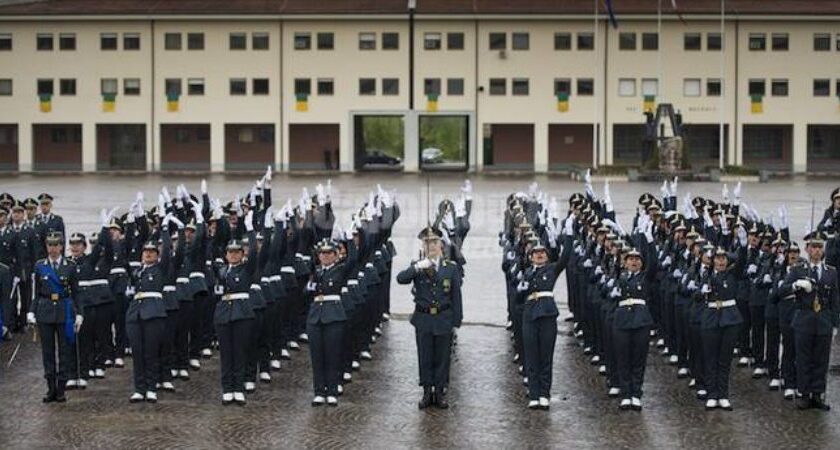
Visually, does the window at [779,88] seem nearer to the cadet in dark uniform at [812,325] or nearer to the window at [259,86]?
the window at [259,86]

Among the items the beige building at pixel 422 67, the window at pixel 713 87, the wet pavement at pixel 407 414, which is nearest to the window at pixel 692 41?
the beige building at pixel 422 67

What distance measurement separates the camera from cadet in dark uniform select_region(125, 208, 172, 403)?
14391mm

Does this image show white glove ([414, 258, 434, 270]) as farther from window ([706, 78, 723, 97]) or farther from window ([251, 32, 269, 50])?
window ([706, 78, 723, 97])

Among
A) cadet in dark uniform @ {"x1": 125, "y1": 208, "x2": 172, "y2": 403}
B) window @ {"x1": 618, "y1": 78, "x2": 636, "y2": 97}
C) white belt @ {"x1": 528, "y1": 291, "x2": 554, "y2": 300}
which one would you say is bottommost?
cadet in dark uniform @ {"x1": 125, "y1": 208, "x2": 172, "y2": 403}

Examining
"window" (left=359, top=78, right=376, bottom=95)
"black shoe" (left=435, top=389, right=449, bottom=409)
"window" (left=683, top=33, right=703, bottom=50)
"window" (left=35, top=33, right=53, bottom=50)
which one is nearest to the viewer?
"black shoe" (left=435, top=389, right=449, bottom=409)

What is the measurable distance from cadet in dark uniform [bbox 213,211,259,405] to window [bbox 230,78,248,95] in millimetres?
55858

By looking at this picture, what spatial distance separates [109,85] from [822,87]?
110 ft

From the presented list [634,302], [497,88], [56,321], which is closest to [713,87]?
[497,88]

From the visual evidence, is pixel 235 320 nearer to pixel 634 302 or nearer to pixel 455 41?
pixel 634 302

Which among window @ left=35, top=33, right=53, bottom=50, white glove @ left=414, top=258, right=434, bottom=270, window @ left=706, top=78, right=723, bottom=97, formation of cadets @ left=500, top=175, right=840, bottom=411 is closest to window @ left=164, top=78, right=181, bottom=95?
window @ left=35, top=33, right=53, bottom=50

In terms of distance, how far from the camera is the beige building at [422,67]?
69125 millimetres

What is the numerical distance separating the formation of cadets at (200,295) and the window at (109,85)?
52.7 metres

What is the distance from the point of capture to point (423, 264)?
14.1 metres

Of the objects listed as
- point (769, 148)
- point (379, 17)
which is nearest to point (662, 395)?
point (379, 17)
